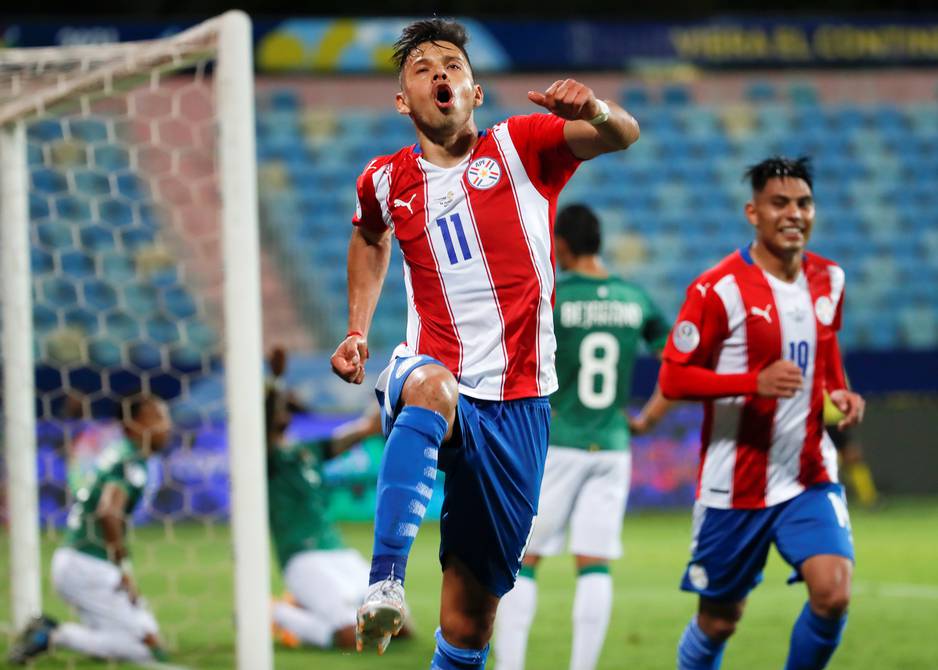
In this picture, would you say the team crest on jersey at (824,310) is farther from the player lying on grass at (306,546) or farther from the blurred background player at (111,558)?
Result: the blurred background player at (111,558)

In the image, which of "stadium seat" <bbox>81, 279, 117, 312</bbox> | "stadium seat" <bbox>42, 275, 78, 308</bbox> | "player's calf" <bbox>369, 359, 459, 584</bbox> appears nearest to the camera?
"player's calf" <bbox>369, 359, 459, 584</bbox>

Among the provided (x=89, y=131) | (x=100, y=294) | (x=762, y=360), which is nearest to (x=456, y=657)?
(x=762, y=360)

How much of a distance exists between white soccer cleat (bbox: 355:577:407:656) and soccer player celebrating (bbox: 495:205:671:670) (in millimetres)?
2692

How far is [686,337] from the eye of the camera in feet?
16.8

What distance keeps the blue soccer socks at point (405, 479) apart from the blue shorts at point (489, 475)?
169mm

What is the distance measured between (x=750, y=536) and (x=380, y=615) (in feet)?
7.21

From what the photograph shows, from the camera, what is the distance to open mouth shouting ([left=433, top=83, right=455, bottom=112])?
374 centimetres

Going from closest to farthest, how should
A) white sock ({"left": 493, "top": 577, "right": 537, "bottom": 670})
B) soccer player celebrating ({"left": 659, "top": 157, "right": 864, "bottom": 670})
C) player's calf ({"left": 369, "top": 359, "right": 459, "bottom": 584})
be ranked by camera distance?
1. player's calf ({"left": 369, "top": 359, "right": 459, "bottom": 584})
2. soccer player celebrating ({"left": 659, "top": 157, "right": 864, "bottom": 670})
3. white sock ({"left": 493, "top": 577, "right": 537, "bottom": 670})

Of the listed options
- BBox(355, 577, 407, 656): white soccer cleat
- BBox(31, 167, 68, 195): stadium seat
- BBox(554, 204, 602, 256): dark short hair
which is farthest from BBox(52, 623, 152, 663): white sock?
BBox(31, 167, 68, 195): stadium seat

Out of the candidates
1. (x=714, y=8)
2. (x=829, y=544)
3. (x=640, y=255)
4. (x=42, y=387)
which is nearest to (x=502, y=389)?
(x=829, y=544)

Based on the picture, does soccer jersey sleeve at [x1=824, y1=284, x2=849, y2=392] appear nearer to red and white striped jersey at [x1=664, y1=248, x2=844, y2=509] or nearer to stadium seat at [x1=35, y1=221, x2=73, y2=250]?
red and white striped jersey at [x1=664, y1=248, x2=844, y2=509]

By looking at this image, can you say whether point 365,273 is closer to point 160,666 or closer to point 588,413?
point 588,413

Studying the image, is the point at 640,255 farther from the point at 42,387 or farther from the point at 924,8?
the point at 42,387

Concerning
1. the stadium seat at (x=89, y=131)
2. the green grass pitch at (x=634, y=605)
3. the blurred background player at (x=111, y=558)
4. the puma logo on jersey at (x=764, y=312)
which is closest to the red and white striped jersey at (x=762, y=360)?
the puma logo on jersey at (x=764, y=312)
